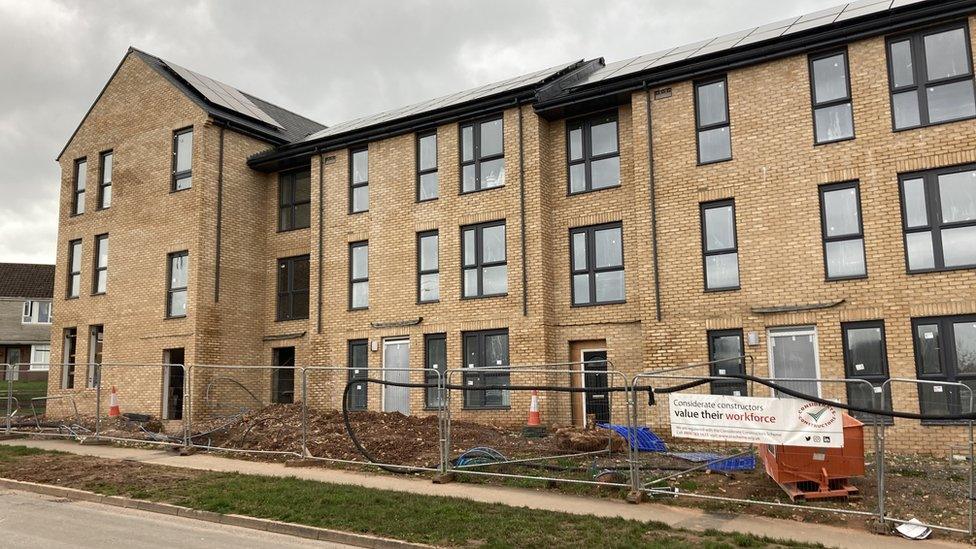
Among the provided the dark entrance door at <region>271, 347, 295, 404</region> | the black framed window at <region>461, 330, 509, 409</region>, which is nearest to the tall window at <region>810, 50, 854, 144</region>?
the black framed window at <region>461, 330, 509, 409</region>

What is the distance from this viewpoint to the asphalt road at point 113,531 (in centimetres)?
804

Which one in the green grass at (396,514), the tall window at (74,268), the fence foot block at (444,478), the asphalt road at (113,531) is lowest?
the asphalt road at (113,531)

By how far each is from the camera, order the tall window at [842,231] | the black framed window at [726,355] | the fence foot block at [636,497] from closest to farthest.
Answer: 1. the fence foot block at [636,497]
2. the tall window at [842,231]
3. the black framed window at [726,355]

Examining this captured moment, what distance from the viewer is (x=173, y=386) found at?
20766 millimetres

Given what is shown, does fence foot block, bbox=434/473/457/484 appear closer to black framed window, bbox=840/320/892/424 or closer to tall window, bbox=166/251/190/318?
black framed window, bbox=840/320/892/424

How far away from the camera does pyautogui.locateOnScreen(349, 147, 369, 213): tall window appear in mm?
20641

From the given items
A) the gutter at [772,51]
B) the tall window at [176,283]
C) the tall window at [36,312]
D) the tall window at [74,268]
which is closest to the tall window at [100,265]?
the tall window at [74,268]

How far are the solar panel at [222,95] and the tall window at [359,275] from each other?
5539 mm

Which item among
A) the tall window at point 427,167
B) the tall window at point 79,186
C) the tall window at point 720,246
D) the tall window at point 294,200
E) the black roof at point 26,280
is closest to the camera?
the tall window at point 720,246

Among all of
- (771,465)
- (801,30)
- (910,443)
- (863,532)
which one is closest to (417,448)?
(771,465)

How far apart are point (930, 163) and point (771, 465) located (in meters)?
7.28

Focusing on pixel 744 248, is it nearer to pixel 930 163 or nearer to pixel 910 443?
pixel 930 163

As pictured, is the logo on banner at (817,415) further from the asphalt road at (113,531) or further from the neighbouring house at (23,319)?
the neighbouring house at (23,319)

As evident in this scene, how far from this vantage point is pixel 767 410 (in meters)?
→ 8.68
